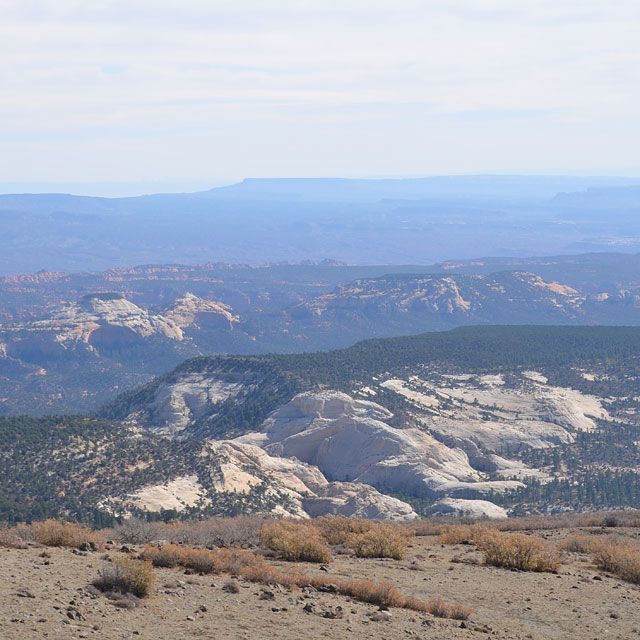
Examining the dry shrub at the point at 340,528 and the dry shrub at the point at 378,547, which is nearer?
the dry shrub at the point at 378,547

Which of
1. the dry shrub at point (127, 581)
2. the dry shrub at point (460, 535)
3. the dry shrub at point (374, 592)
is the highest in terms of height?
the dry shrub at point (127, 581)

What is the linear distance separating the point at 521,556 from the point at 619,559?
8.88 feet

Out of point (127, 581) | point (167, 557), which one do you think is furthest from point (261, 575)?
point (127, 581)

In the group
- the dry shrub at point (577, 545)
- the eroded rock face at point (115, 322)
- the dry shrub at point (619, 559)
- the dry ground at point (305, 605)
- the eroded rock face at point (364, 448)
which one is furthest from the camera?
the eroded rock face at point (115, 322)

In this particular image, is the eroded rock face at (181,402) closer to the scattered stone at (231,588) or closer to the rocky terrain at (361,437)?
the rocky terrain at (361,437)

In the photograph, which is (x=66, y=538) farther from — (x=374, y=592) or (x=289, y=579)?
(x=374, y=592)

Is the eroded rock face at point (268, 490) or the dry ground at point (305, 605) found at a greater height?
the dry ground at point (305, 605)

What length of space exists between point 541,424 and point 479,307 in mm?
127914

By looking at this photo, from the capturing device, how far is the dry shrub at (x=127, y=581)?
55.8 feet

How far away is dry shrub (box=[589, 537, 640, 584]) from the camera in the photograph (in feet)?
73.6

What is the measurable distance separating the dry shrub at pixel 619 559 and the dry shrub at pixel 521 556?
4.11 feet

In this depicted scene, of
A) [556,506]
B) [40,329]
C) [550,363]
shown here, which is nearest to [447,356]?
[550,363]

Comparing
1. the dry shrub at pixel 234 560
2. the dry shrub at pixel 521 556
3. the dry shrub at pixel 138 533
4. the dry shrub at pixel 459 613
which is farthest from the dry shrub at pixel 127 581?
the dry shrub at pixel 521 556

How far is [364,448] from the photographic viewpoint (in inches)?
2398
